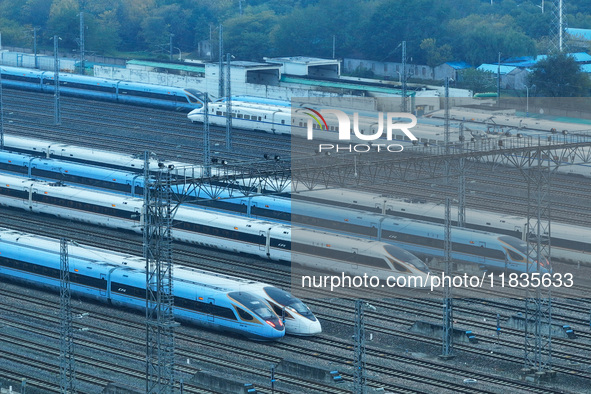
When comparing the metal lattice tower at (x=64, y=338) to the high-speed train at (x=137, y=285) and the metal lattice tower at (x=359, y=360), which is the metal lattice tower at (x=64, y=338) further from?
the metal lattice tower at (x=359, y=360)

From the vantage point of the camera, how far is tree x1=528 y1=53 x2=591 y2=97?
79125mm

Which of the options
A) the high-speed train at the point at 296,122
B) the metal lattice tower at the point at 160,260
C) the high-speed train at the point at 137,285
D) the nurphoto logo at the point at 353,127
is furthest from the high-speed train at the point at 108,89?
the metal lattice tower at the point at 160,260

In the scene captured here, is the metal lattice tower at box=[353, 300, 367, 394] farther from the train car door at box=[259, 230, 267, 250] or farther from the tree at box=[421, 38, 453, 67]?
the tree at box=[421, 38, 453, 67]

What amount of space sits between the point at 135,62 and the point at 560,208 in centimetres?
4605

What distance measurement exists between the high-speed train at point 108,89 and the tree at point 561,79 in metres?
24.7

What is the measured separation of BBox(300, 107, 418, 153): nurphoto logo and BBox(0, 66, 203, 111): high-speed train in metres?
11.9

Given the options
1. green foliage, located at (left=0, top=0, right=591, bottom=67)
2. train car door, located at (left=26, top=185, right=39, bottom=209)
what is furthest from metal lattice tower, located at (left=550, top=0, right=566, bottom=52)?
train car door, located at (left=26, top=185, right=39, bottom=209)

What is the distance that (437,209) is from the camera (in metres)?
46.9

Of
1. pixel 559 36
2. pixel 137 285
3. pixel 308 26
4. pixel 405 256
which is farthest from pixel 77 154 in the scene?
pixel 308 26

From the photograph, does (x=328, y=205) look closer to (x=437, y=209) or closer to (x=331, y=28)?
(x=437, y=209)

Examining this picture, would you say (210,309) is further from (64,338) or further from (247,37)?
→ (247,37)

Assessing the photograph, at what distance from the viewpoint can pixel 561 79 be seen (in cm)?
7925

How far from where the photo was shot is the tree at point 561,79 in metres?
79.1

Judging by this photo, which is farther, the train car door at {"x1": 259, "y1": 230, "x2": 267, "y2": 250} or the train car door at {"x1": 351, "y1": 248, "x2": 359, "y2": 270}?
the train car door at {"x1": 259, "y1": 230, "x2": 267, "y2": 250}
